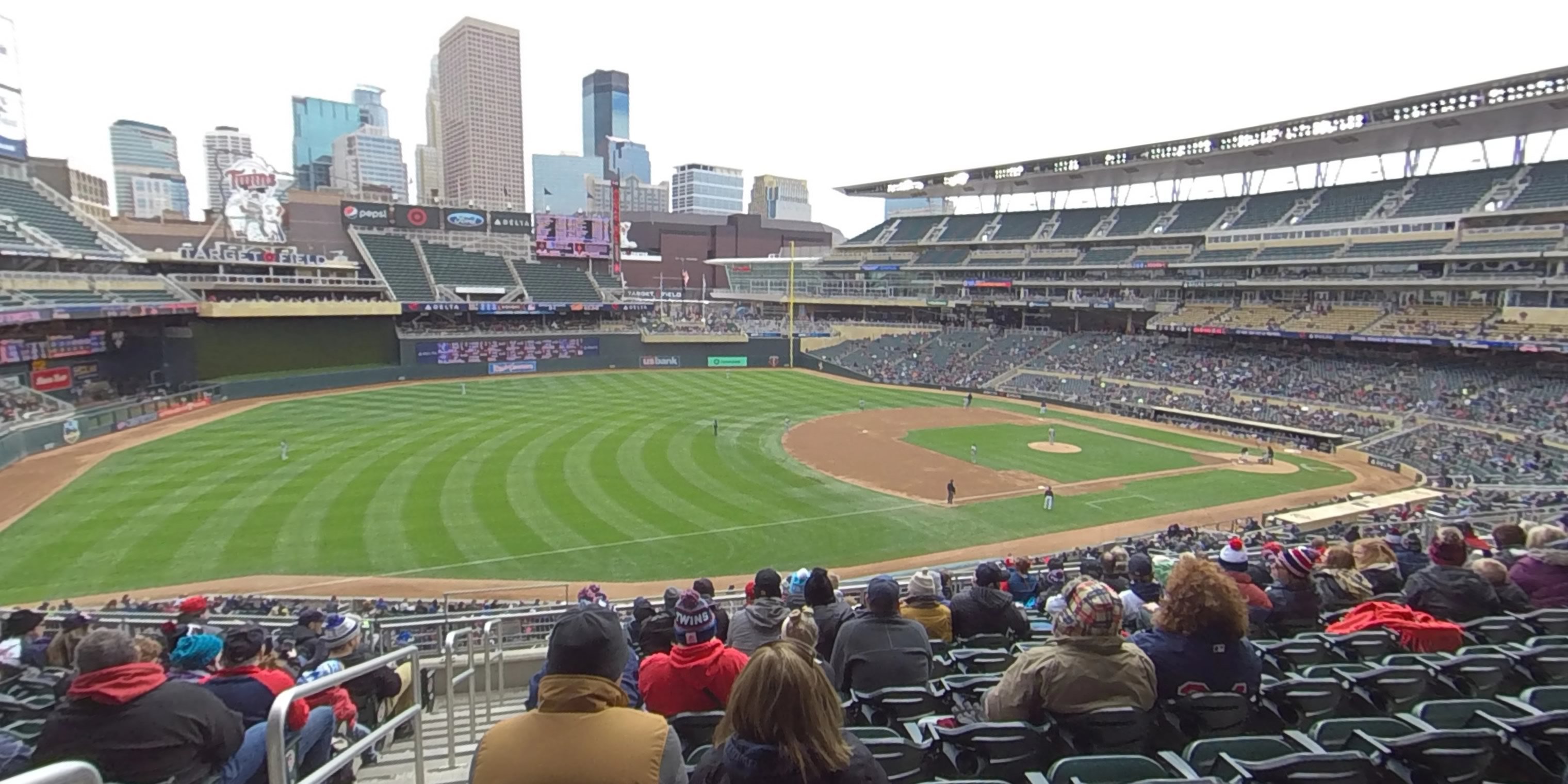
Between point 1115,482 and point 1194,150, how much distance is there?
3466 cm

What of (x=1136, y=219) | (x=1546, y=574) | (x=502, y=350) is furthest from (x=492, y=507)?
(x=1136, y=219)

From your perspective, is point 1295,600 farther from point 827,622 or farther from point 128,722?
point 128,722

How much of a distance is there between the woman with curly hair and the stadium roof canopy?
48.1 meters

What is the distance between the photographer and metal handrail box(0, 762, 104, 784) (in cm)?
161

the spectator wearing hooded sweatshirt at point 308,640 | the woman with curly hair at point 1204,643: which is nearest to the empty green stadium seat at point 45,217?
the spectator wearing hooded sweatshirt at point 308,640

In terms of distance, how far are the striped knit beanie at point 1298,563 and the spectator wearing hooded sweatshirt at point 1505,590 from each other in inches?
55.0

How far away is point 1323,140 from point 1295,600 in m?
51.0

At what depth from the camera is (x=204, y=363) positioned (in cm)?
4581

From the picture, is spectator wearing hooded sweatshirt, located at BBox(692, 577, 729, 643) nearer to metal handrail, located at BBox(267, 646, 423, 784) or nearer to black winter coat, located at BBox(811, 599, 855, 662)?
black winter coat, located at BBox(811, 599, 855, 662)

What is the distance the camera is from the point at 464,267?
6316 cm

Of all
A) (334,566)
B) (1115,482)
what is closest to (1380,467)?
(1115,482)

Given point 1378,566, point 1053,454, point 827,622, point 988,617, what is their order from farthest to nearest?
point 1053,454
point 1378,566
point 988,617
point 827,622

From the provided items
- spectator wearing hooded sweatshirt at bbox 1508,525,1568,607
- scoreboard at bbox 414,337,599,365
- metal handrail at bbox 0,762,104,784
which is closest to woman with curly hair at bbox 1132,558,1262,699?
spectator wearing hooded sweatshirt at bbox 1508,525,1568,607

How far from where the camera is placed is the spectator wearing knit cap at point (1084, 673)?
4.31m
